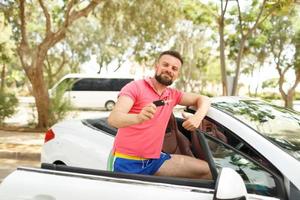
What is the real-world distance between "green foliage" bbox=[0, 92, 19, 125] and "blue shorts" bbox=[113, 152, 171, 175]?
42.5ft

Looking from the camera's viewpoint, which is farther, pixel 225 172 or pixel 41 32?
pixel 41 32

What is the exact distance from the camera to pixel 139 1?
49.5ft

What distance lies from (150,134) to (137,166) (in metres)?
0.22

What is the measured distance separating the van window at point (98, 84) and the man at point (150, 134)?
2458cm

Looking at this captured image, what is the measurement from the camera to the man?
2.91 metres

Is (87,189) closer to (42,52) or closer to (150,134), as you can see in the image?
(150,134)

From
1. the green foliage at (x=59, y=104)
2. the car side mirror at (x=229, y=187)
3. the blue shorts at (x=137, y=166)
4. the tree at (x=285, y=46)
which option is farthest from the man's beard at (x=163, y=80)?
the tree at (x=285, y=46)

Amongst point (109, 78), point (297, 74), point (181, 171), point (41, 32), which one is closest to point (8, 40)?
point (109, 78)

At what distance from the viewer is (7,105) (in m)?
15.4

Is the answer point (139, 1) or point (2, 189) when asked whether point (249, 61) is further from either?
point (2, 189)

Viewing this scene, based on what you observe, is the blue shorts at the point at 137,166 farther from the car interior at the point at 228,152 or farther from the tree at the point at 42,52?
the tree at the point at 42,52

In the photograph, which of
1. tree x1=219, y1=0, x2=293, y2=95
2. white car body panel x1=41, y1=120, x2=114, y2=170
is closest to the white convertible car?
white car body panel x1=41, y1=120, x2=114, y2=170

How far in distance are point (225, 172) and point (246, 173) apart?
0.88 m

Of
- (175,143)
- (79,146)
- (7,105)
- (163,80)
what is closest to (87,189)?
(163,80)
